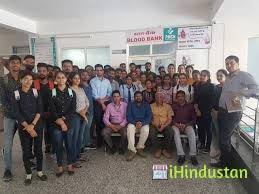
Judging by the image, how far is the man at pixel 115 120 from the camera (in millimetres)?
3879

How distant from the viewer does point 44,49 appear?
284 inches

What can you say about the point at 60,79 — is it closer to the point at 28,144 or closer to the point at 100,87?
the point at 28,144

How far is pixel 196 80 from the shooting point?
4.11m

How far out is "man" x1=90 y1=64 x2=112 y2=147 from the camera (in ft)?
13.6

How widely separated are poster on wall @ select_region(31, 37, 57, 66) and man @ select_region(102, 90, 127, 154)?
13.1 ft

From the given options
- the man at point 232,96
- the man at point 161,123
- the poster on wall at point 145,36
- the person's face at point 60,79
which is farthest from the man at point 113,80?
the poster on wall at point 145,36

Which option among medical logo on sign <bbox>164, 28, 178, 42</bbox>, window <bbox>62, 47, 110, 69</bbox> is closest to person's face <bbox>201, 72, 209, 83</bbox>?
medical logo on sign <bbox>164, 28, 178, 42</bbox>

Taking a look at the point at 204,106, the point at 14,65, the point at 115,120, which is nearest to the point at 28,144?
the point at 14,65

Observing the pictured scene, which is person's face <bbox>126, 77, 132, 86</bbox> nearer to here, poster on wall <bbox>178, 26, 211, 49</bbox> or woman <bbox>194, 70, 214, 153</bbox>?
woman <bbox>194, 70, 214, 153</bbox>

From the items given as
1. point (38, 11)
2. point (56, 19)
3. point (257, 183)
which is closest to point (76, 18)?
point (56, 19)

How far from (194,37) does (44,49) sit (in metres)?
4.43

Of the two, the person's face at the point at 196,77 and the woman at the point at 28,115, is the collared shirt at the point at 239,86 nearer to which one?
the person's face at the point at 196,77

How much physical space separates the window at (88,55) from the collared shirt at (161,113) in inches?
139

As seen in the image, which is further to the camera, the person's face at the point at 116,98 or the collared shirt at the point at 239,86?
the person's face at the point at 116,98
